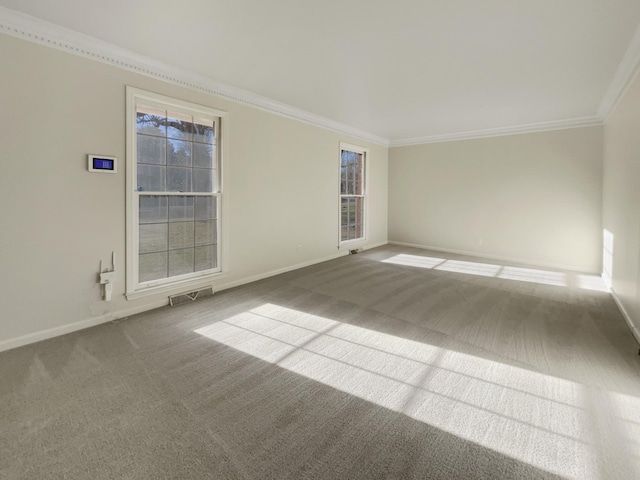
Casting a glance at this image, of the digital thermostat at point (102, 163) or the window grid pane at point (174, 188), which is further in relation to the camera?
Result: the window grid pane at point (174, 188)

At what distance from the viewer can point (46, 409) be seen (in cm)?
185

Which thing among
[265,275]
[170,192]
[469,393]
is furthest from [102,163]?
[469,393]

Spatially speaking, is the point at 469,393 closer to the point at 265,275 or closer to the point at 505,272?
the point at 265,275

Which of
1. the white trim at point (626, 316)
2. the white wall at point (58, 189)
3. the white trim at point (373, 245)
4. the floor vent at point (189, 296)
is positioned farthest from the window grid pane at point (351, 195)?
the white trim at point (626, 316)

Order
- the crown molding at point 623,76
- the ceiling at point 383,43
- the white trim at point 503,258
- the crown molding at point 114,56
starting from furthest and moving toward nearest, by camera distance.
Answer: the white trim at point 503,258, the crown molding at point 623,76, the crown molding at point 114,56, the ceiling at point 383,43

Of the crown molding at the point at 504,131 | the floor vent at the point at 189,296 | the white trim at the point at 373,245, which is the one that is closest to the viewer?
the floor vent at the point at 189,296

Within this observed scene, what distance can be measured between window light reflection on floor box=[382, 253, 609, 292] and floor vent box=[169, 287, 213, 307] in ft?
11.2

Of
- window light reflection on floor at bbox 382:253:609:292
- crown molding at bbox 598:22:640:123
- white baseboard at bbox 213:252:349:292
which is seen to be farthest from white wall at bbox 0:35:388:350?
crown molding at bbox 598:22:640:123

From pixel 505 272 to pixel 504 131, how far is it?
2856 millimetres

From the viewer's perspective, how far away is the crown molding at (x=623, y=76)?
2.91 metres

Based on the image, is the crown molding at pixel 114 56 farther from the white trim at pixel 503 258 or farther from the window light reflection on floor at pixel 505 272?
the white trim at pixel 503 258

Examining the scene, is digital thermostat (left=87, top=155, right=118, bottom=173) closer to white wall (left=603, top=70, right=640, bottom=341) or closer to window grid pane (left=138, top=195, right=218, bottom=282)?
window grid pane (left=138, top=195, right=218, bottom=282)

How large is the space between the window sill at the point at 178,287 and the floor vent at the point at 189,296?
0.17ft

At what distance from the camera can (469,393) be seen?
2.02 m
